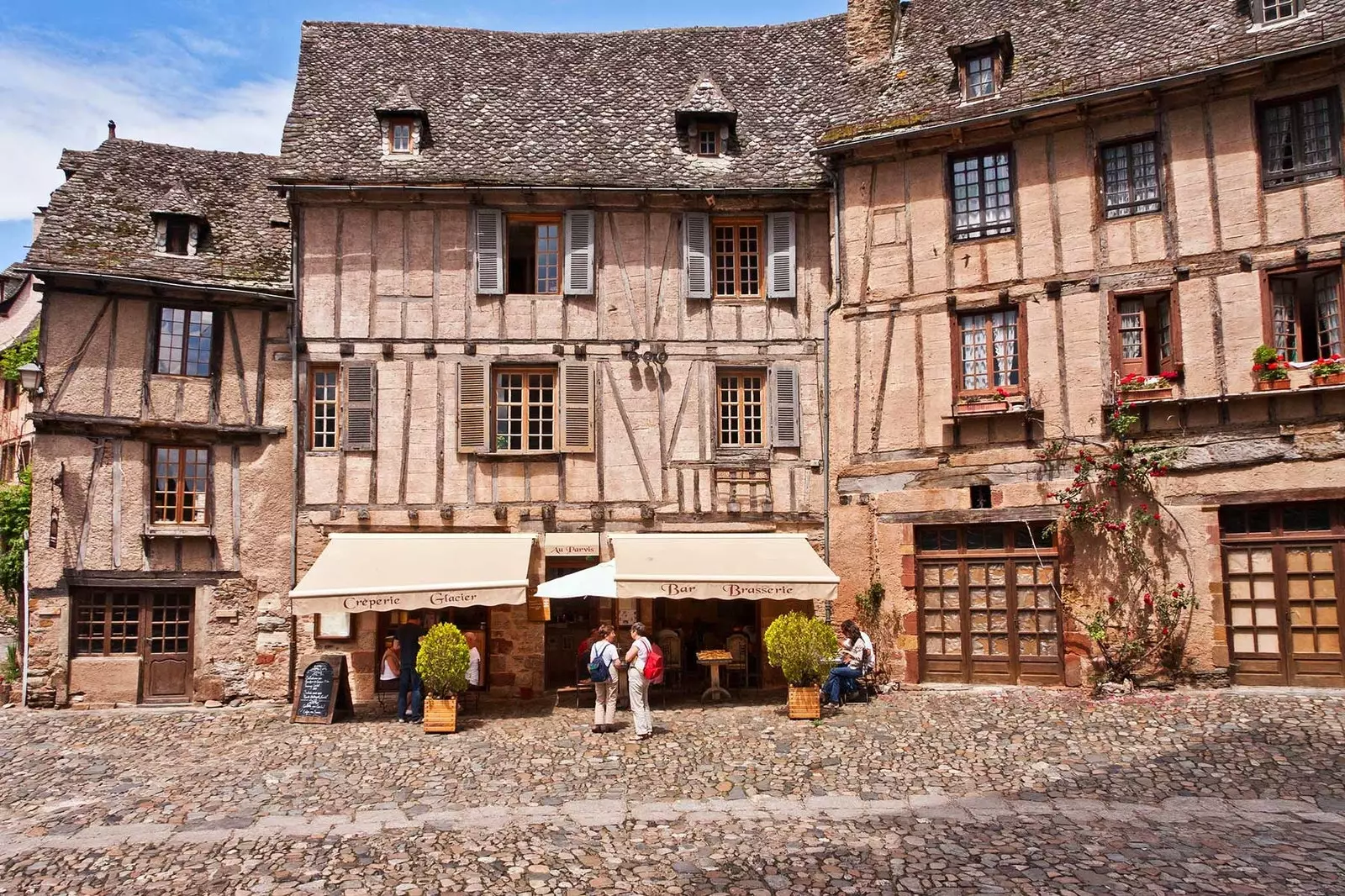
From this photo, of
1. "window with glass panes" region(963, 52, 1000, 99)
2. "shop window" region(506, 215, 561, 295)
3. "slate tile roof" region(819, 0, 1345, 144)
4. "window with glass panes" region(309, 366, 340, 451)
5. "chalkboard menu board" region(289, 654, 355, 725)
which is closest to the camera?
"slate tile roof" region(819, 0, 1345, 144)

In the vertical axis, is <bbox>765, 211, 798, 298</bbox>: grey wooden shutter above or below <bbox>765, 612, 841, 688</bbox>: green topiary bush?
above

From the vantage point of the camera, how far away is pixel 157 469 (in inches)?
Result: 594

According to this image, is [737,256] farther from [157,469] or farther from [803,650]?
[157,469]

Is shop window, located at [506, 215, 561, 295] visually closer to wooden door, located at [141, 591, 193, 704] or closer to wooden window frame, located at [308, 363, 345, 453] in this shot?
wooden window frame, located at [308, 363, 345, 453]

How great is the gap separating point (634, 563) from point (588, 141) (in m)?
7.40

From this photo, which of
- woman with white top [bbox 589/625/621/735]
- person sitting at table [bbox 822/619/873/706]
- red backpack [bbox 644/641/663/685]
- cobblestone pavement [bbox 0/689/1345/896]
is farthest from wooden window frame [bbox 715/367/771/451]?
woman with white top [bbox 589/625/621/735]

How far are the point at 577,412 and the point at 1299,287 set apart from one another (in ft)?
33.2

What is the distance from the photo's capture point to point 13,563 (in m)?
17.3

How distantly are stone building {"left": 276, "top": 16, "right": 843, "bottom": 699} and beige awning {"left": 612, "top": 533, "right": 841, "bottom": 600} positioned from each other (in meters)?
0.71

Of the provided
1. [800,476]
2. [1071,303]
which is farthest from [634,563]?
[1071,303]

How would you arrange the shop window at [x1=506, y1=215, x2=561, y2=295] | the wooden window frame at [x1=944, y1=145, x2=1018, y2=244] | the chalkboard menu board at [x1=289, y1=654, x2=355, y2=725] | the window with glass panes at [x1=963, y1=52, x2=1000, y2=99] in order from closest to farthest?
the chalkboard menu board at [x1=289, y1=654, x2=355, y2=725] → the wooden window frame at [x1=944, y1=145, x2=1018, y2=244] → the window with glass panes at [x1=963, y1=52, x2=1000, y2=99] → the shop window at [x1=506, y1=215, x2=561, y2=295]

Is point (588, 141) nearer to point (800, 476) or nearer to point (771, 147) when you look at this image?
point (771, 147)

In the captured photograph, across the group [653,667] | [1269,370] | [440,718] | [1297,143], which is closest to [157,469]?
[440,718]

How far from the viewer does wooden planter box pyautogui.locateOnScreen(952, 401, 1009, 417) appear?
44.6 ft
